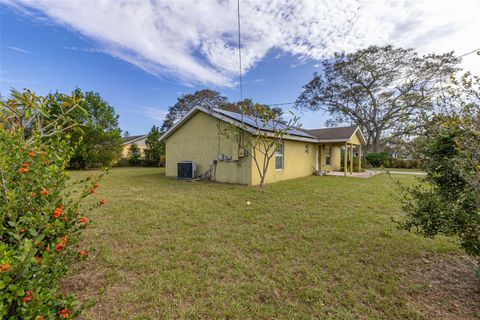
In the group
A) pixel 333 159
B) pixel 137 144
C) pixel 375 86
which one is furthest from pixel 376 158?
pixel 137 144

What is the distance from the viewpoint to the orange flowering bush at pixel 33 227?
3.37 ft

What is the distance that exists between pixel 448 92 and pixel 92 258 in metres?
5.38

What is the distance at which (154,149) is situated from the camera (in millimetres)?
21531

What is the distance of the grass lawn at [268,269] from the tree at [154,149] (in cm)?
1717

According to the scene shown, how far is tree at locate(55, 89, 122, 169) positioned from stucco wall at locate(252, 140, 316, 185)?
14599 millimetres

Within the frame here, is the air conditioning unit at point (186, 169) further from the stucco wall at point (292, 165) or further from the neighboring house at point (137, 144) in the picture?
the neighboring house at point (137, 144)

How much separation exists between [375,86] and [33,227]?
29649 millimetres

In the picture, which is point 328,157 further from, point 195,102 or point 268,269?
point 195,102

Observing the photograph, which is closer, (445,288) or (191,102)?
(445,288)

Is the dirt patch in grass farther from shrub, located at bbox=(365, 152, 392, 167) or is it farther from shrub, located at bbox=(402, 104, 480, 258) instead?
shrub, located at bbox=(365, 152, 392, 167)

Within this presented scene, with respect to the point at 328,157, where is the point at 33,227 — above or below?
below

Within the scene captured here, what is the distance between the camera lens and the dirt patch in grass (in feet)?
6.99

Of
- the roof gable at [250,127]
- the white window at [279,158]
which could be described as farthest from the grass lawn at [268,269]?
the white window at [279,158]

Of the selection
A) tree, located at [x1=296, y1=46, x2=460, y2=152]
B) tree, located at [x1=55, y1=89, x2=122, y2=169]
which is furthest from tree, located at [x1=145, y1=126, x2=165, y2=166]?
tree, located at [x1=296, y1=46, x2=460, y2=152]
